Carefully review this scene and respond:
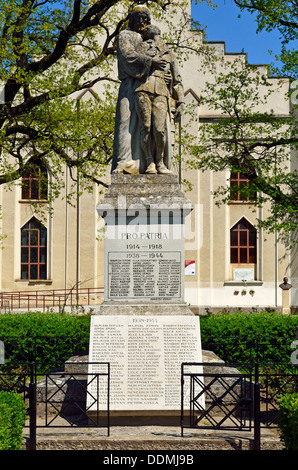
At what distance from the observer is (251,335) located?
46.5 ft

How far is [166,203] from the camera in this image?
9711 mm

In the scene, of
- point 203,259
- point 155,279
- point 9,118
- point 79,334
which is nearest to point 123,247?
point 155,279

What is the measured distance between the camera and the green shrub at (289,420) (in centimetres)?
666

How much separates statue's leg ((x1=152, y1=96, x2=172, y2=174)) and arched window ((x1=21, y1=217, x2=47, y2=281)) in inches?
824

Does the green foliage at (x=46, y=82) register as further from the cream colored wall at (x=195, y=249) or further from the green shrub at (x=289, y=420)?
the green shrub at (x=289, y=420)

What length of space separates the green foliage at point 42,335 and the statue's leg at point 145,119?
4.08m

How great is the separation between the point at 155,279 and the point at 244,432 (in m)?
2.56

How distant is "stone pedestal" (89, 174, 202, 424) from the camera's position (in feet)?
29.3

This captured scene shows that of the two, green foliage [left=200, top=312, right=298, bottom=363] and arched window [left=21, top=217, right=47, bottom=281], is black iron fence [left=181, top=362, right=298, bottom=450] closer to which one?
green foliage [left=200, top=312, right=298, bottom=363]

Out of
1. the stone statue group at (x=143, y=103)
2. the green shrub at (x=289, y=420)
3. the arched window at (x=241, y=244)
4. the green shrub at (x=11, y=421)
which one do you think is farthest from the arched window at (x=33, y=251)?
the green shrub at (x=289, y=420)

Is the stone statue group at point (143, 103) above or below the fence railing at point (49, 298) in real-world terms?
A: above

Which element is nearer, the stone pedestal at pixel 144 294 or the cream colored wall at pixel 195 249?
the stone pedestal at pixel 144 294

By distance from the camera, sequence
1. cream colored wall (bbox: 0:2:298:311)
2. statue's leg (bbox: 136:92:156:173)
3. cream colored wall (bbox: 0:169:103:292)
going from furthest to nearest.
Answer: cream colored wall (bbox: 0:2:298:311), cream colored wall (bbox: 0:169:103:292), statue's leg (bbox: 136:92:156:173)

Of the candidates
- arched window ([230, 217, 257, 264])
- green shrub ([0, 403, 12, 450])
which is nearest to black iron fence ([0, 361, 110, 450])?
green shrub ([0, 403, 12, 450])
